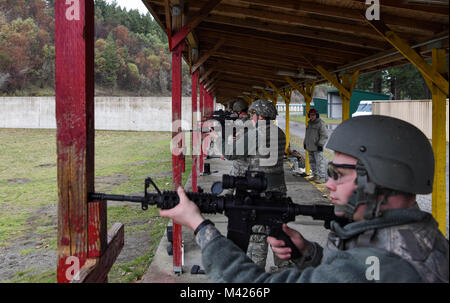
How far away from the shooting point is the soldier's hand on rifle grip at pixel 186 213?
5.58 ft

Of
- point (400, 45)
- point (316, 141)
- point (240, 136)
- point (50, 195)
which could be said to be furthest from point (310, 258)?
point (50, 195)

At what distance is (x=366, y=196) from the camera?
1.45 m

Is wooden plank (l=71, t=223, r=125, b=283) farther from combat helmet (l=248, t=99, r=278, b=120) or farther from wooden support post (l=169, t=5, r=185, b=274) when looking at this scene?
combat helmet (l=248, t=99, r=278, b=120)

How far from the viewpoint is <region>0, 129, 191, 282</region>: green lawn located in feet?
17.8

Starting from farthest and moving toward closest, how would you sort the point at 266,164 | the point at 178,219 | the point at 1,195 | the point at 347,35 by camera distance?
Answer: the point at 1,195 → the point at 347,35 → the point at 266,164 → the point at 178,219

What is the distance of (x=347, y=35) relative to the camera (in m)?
4.84

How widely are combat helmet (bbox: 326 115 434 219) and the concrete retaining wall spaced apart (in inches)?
1107

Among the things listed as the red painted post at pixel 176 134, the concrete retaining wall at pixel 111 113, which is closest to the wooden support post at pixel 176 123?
the red painted post at pixel 176 134

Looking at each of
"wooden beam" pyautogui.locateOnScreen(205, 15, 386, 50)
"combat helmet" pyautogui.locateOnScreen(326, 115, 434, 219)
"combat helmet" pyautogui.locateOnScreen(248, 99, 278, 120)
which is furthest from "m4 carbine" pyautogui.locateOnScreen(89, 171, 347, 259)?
"wooden beam" pyautogui.locateOnScreen(205, 15, 386, 50)

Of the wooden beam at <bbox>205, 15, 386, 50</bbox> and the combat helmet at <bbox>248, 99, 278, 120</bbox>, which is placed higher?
the wooden beam at <bbox>205, 15, 386, 50</bbox>

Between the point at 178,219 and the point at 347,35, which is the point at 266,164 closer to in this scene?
the point at 347,35

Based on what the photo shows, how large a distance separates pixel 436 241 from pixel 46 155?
18.7m

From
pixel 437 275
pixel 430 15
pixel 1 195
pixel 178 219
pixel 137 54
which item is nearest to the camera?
pixel 437 275

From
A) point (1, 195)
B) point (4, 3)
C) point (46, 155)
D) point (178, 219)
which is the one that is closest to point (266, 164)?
point (178, 219)
